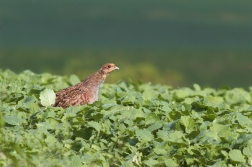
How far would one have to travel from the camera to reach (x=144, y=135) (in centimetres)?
638

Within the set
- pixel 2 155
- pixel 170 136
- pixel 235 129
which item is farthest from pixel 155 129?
pixel 2 155

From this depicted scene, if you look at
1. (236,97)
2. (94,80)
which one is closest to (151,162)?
(94,80)

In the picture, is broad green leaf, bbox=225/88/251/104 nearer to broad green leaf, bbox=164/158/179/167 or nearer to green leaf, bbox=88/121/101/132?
green leaf, bbox=88/121/101/132

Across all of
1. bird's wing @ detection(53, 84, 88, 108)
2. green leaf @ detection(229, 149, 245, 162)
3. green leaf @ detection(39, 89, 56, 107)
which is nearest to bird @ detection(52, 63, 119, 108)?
bird's wing @ detection(53, 84, 88, 108)

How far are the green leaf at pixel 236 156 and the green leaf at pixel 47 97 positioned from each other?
245cm

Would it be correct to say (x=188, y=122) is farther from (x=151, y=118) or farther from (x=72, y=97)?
(x=72, y=97)

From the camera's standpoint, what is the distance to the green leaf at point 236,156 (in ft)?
19.3

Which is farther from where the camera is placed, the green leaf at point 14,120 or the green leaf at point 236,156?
the green leaf at point 14,120

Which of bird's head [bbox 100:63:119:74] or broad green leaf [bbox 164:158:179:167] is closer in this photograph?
broad green leaf [bbox 164:158:179:167]

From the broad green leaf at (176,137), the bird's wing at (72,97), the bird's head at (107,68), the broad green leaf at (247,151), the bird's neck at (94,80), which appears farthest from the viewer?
the bird's head at (107,68)

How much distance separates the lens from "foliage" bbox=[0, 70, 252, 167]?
585 cm

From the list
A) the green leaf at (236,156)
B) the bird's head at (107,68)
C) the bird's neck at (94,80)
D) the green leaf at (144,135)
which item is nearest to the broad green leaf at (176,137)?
the green leaf at (144,135)

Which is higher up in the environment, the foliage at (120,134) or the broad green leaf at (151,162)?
the foliage at (120,134)

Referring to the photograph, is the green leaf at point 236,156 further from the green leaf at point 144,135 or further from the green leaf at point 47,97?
the green leaf at point 47,97
